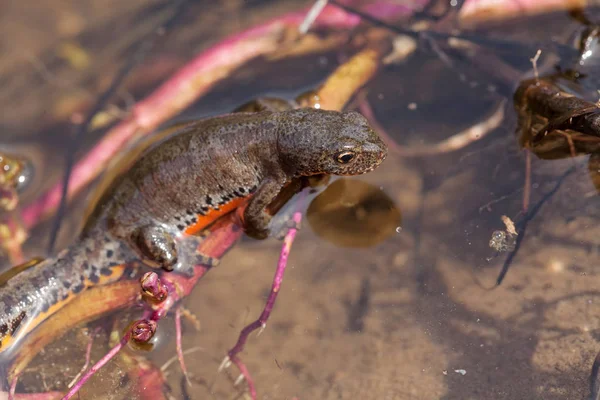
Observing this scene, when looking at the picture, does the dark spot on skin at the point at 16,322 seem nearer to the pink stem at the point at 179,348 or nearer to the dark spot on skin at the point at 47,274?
the dark spot on skin at the point at 47,274

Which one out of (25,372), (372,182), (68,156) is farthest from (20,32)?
(372,182)

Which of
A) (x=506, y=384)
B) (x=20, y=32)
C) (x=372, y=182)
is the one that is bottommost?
(x=506, y=384)

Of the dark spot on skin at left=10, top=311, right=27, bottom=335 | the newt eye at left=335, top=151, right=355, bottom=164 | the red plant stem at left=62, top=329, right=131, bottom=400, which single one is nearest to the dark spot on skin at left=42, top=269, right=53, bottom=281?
the dark spot on skin at left=10, top=311, right=27, bottom=335

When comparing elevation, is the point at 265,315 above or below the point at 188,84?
below

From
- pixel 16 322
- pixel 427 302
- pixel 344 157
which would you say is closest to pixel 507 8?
pixel 344 157

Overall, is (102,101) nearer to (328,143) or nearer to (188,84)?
(188,84)

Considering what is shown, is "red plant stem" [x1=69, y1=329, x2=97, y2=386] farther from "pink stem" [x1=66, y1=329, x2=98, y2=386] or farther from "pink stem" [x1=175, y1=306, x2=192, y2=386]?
"pink stem" [x1=175, y1=306, x2=192, y2=386]

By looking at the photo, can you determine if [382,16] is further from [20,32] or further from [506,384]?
[20,32]

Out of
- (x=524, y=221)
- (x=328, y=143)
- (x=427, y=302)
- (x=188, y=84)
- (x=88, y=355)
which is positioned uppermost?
(x=188, y=84)
